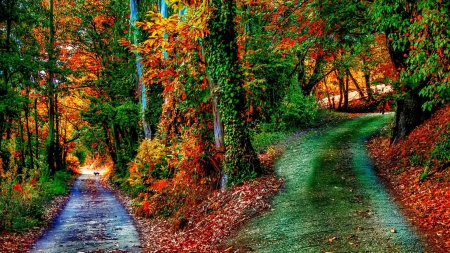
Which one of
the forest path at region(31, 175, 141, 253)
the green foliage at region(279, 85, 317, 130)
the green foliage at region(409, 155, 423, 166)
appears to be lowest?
the forest path at region(31, 175, 141, 253)

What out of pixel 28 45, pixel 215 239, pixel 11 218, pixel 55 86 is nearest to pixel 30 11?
pixel 28 45

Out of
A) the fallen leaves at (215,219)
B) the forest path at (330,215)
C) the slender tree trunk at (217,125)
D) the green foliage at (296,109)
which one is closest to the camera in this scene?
the forest path at (330,215)

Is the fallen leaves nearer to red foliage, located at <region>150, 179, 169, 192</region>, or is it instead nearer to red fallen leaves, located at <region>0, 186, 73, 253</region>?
red foliage, located at <region>150, 179, 169, 192</region>

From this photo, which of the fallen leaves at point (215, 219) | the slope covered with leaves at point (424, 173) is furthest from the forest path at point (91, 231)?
the slope covered with leaves at point (424, 173)

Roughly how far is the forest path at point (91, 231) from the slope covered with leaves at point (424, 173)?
6.23 metres

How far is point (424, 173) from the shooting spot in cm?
830

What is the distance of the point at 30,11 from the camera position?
16656 mm

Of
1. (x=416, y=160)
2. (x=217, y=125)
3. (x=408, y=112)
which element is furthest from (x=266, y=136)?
(x=416, y=160)

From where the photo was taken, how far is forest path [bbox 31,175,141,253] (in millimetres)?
8492

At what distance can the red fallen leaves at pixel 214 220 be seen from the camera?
7.66 metres

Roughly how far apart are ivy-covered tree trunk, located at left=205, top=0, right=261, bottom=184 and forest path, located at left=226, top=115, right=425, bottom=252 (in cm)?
137

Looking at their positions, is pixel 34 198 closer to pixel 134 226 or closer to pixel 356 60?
pixel 134 226

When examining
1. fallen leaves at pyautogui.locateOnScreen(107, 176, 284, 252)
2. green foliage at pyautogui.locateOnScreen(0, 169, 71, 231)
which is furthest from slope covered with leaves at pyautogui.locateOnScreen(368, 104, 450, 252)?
green foliage at pyautogui.locateOnScreen(0, 169, 71, 231)

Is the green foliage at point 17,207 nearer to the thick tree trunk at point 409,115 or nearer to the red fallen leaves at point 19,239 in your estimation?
the red fallen leaves at point 19,239
